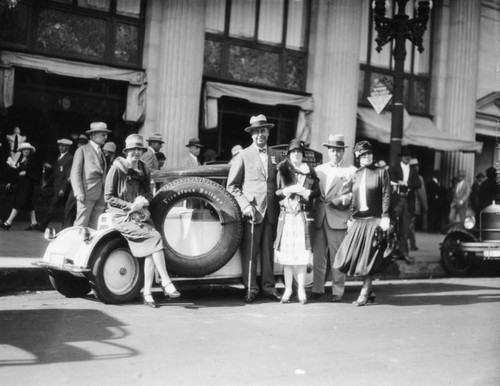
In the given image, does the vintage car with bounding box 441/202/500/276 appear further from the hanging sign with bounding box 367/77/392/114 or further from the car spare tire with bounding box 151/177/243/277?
the car spare tire with bounding box 151/177/243/277

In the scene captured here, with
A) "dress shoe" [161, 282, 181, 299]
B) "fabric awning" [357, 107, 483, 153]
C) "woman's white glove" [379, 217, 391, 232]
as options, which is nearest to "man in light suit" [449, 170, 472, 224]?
"fabric awning" [357, 107, 483, 153]

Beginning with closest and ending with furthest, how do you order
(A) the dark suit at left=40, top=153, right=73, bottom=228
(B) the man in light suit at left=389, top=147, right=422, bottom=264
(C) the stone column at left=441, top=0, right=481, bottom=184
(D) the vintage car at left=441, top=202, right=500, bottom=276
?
(D) the vintage car at left=441, top=202, right=500, bottom=276, (A) the dark suit at left=40, top=153, right=73, bottom=228, (B) the man in light suit at left=389, top=147, right=422, bottom=264, (C) the stone column at left=441, top=0, right=481, bottom=184

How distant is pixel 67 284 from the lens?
8.15 metres

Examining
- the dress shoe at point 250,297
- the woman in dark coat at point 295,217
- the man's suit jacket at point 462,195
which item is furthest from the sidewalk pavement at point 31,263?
the woman in dark coat at point 295,217

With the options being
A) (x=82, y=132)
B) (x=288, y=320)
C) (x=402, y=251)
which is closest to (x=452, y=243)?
(x=402, y=251)

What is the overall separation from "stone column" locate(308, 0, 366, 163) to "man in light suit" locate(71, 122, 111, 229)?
26.5 feet

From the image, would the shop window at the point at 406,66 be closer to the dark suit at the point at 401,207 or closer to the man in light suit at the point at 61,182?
the dark suit at the point at 401,207

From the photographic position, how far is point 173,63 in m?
14.4

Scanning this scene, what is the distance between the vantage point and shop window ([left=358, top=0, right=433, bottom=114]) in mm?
18625

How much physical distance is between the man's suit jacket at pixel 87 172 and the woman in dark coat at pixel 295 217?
112 inches

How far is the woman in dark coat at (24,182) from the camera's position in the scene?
12.2 metres

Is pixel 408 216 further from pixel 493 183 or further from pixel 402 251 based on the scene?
pixel 493 183

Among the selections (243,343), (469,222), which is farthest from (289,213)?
(469,222)

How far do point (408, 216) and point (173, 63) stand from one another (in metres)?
5.92
